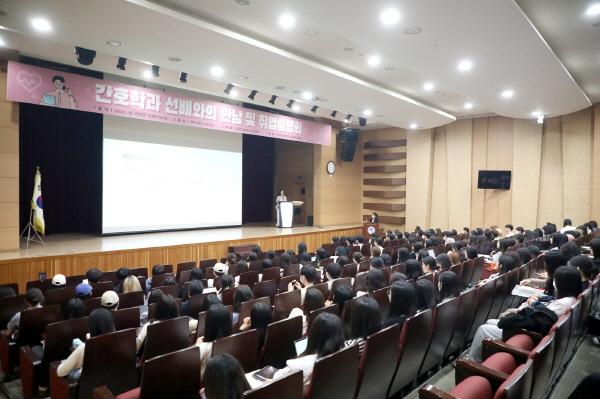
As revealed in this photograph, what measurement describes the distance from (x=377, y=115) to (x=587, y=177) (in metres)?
5.36

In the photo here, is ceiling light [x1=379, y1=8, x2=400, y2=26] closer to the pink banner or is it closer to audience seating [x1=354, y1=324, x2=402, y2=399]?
audience seating [x1=354, y1=324, x2=402, y2=399]

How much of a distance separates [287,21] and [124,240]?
5.71m

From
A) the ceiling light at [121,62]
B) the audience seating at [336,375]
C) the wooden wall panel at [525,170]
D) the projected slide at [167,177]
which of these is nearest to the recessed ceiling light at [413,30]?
the audience seating at [336,375]

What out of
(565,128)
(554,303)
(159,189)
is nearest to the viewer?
(554,303)

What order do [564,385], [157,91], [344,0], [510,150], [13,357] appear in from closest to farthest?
[564,385], [13,357], [344,0], [157,91], [510,150]

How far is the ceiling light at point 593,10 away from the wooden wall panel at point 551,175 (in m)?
6.19

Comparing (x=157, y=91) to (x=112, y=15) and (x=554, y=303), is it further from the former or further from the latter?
(x=554, y=303)

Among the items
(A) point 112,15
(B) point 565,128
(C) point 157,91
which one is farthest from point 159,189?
(B) point 565,128

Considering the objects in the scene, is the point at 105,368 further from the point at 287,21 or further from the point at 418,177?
the point at 418,177

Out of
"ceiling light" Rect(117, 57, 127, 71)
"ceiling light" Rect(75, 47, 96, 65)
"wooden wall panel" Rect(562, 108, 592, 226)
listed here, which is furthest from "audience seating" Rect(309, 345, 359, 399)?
"wooden wall panel" Rect(562, 108, 592, 226)

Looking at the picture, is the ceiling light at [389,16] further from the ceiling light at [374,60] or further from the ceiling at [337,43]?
the ceiling light at [374,60]

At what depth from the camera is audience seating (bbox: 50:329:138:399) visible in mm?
2500

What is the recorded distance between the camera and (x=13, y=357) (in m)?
3.38

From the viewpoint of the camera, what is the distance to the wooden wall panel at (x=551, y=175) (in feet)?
33.3
